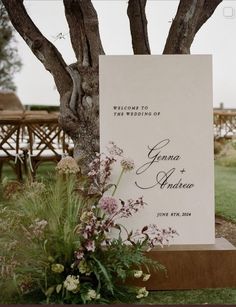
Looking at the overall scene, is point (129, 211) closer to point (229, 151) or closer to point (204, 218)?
point (204, 218)

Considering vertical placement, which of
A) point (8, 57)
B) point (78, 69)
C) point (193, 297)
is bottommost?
point (193, 297)

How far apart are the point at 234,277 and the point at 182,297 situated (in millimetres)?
291

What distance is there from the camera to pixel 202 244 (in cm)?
323

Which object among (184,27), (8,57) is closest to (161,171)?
(184,27)

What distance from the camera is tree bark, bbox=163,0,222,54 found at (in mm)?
4828

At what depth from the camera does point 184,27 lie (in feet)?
15.9

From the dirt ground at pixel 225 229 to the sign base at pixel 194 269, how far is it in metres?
1.22

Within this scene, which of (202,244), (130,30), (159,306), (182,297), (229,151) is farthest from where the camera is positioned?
(229,151)

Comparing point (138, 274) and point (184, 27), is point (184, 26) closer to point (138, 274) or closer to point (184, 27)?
point (184, 27)

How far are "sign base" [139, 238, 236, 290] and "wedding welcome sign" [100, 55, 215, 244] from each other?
14 cm

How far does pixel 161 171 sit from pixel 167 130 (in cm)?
21

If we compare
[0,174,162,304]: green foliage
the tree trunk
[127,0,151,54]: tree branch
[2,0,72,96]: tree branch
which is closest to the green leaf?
[0,174,162,304]: green foliage

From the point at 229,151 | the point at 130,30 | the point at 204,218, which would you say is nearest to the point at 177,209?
the point at 204,218

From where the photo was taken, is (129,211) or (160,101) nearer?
(129,211)
